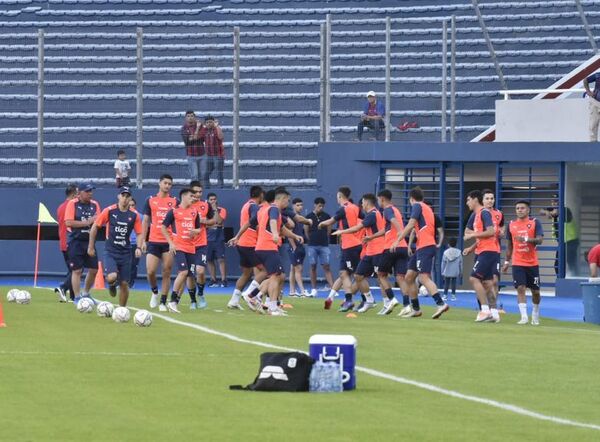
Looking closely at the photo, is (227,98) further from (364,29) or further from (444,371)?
(444,371)

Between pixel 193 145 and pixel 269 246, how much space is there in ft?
37.5

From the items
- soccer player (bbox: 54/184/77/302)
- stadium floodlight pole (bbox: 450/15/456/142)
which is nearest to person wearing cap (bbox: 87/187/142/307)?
soccer player (bbox: 54/184/77/302)

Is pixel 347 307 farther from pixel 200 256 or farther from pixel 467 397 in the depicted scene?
pixel 467 397

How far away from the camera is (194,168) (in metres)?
34.9

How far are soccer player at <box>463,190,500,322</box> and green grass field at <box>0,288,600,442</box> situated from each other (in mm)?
1616

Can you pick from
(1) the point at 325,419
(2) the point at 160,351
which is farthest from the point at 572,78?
(1) the point at 325,419

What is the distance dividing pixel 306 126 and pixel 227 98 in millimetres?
2043

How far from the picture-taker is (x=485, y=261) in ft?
77.3

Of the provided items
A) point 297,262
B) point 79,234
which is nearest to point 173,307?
point 79,234

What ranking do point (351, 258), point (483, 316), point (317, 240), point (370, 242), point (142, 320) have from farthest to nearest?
point (317, 240), point (351, 258), point (370, 242), point (483, 316), point (142, 320)

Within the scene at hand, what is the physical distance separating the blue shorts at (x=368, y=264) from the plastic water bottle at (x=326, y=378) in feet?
42.4

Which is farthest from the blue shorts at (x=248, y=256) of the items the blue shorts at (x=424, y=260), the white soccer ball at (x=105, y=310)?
the white soccer ball at (x=105, y=310)

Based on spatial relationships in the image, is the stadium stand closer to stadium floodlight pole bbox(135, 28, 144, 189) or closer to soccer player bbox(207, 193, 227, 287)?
stadium floodlight pole bbox(135, 28, 144, 189)

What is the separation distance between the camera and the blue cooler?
40.1 feet
